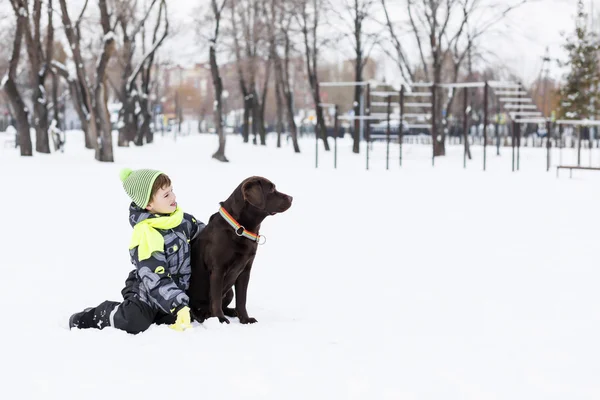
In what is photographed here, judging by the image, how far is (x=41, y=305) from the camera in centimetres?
627

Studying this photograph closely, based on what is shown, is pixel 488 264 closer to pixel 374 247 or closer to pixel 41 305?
pixel 374 247

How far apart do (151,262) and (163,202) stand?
1.17 feet

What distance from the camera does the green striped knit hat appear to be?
5.20 metres

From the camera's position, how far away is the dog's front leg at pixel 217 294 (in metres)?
5.35

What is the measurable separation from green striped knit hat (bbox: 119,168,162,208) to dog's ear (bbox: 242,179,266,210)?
1.68ft

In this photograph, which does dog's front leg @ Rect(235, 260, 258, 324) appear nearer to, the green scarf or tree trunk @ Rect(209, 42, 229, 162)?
the green scarf

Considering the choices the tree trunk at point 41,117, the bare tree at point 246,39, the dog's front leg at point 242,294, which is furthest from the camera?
the bare tree at point 246,39

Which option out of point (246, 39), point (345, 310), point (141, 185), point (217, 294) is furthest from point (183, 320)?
point (246, 39)

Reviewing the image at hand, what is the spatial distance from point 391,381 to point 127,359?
1383mm

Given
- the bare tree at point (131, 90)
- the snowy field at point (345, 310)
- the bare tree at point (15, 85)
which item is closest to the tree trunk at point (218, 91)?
the bare tree at point (15, 85)

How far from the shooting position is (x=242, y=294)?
18.2ft

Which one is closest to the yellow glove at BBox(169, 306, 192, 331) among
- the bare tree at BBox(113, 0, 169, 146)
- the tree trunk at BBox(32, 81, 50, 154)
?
the tree trunk at BBox(32, 81, 50, 154)

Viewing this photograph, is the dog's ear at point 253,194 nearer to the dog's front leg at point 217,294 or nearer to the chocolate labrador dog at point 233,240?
the chocolate labrador dog at point 233,240

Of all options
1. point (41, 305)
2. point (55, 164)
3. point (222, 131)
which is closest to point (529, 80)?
point (222, 131)
